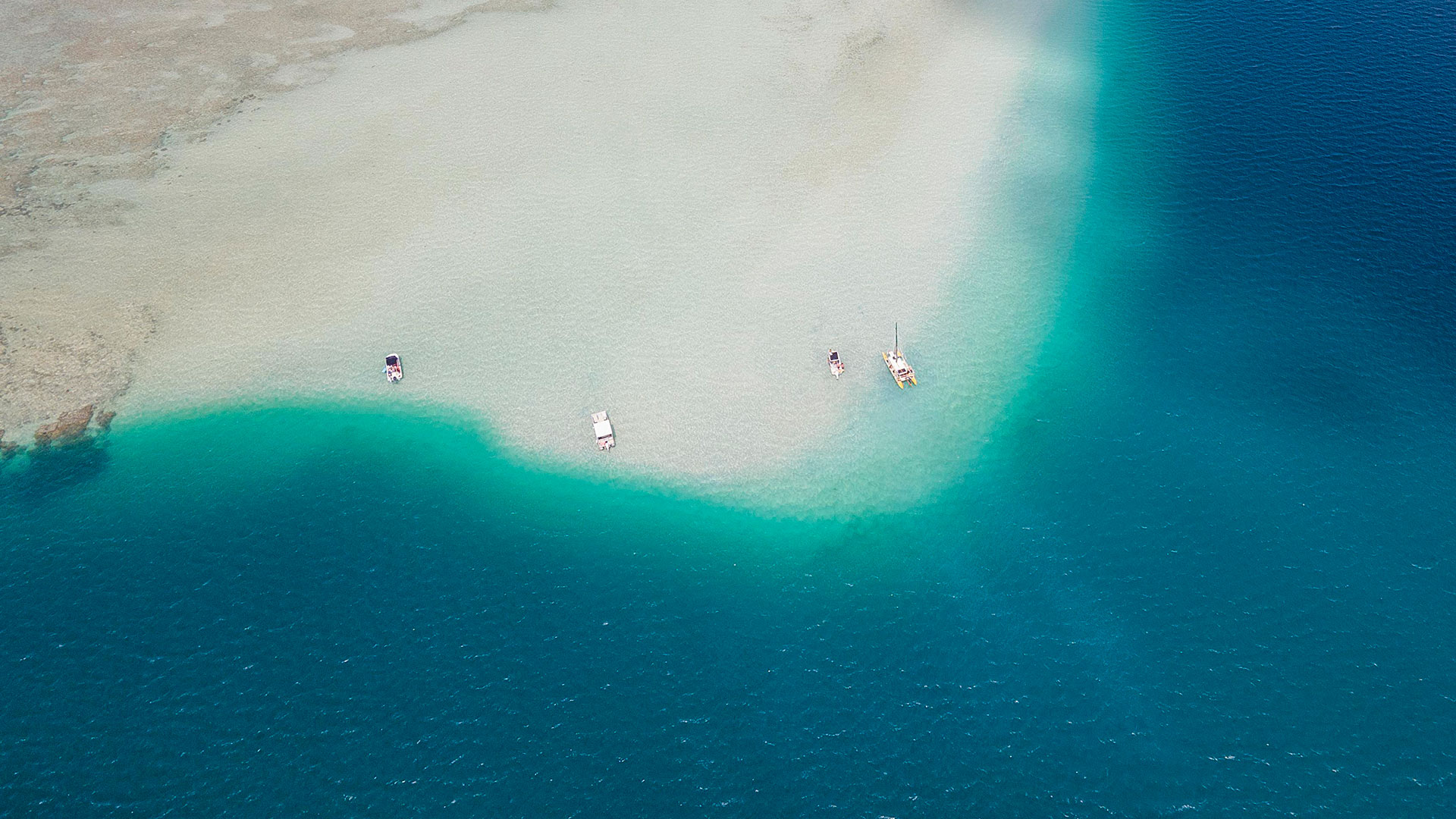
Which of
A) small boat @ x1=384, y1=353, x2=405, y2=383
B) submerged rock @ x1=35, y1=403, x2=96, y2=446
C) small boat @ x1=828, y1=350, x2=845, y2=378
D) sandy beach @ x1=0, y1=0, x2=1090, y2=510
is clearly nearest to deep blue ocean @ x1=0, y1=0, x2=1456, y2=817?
submerged rock @ x1=35, y1=403, x2=96, y2=446

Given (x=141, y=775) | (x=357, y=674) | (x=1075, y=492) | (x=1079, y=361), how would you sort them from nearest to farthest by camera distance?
(x=141, y=775) < (x=357, y=674) < (x=1075, y=492) < (x=1079, y=361)

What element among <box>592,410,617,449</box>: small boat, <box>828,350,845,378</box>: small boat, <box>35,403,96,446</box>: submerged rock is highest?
<box>828,350,845,378</box>: small boat

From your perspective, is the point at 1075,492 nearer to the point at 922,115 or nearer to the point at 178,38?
the point at 922,115

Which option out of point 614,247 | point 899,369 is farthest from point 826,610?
point 614,247

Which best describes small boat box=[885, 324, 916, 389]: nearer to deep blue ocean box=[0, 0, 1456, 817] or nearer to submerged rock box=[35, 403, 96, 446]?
deep blue ocean box=[0, 0, 1456, 817]

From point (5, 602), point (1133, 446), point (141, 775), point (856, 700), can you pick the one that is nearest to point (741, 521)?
point (856, 700)

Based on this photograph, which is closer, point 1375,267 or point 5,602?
point 5,602

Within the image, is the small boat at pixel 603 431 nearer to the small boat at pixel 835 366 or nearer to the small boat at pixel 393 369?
the small boat at pixel 393 369
